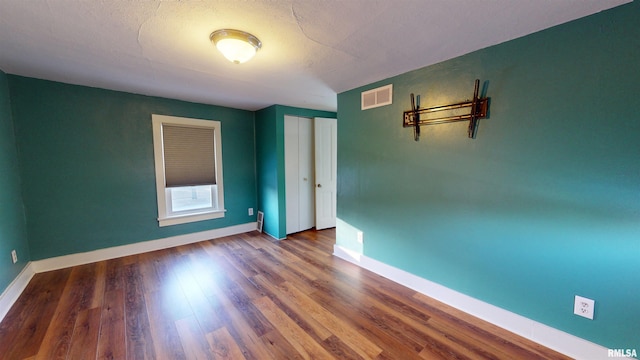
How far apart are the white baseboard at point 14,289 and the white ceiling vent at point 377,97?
379 centimetres

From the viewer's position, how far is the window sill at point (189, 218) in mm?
3541

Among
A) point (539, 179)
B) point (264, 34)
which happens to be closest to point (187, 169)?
point (264, 34)

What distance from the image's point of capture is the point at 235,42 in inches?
66.1

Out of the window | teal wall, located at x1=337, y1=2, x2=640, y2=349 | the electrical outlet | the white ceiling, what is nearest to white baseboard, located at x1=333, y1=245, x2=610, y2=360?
teal wall, located at x1=337, y1=2, x2=640, y2=349

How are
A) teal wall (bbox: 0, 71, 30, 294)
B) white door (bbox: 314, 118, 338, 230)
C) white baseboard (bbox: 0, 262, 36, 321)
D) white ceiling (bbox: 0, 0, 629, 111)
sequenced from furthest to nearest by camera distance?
white door (bbox: 314, 118, 338, 230), teal wall (bbox: 0, 71, 30, 294), white baseboard (bbox: 0, 262, 36, 321), white ceiling (bbox: 0, 0, 629, 111)

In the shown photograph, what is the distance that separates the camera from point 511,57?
1769 mm

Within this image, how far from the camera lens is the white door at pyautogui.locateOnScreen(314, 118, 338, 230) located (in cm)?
432

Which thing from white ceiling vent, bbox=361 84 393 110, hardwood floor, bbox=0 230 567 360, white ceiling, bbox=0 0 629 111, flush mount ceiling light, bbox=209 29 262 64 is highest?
white ceiling, bbox=0 0 629 111

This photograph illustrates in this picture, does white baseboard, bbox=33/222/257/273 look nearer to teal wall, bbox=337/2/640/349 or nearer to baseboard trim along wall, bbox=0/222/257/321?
baseboard trim along wall, bbox=0/222/257/321

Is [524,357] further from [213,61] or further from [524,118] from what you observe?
[213,61]

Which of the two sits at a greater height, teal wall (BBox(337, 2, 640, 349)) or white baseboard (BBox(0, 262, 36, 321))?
teal wall (BBox(337, 2, 640, 349))

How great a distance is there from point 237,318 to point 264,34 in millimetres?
2221

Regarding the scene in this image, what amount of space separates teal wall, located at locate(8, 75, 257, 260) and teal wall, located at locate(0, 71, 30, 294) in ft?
0.30

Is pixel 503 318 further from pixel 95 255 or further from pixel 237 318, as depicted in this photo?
pixel 95 255
